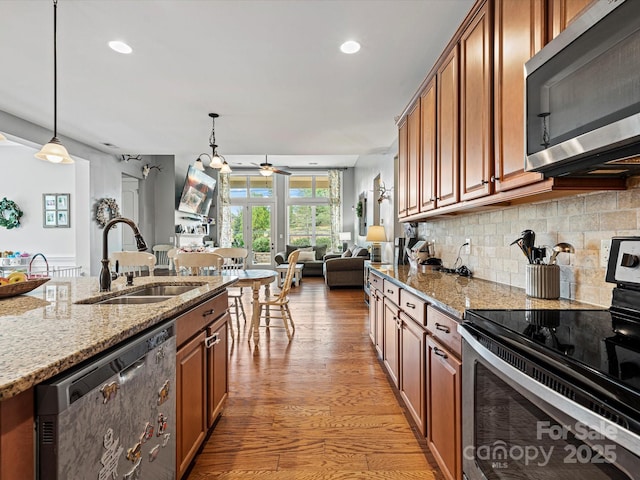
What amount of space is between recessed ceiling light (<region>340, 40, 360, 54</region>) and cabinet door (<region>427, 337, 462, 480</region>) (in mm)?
2265

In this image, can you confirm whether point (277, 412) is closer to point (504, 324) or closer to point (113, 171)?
point (504, 324)

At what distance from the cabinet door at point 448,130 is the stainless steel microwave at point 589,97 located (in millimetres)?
866

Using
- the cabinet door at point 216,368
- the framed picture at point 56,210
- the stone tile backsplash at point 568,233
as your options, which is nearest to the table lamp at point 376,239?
the stone tile backsplash at point 568,233

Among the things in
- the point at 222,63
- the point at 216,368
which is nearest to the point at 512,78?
the point at 216,368

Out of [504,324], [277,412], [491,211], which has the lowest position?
[277,412]

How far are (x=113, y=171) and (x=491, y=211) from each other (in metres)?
6.49

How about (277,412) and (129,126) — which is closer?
(277,412)

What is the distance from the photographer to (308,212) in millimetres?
10680

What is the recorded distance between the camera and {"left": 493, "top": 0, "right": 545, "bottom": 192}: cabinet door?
4.58ft

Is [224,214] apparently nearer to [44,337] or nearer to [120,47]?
[120,47]

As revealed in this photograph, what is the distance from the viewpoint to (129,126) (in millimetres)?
4711

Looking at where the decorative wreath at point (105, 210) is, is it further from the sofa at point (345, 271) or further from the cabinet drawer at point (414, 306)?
the cabinet drawer at point (414, 306)

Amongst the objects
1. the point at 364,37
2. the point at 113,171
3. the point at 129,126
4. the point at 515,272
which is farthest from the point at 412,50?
the point at 113,171

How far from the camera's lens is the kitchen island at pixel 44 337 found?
72 centimetres
